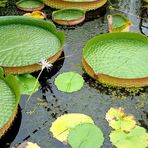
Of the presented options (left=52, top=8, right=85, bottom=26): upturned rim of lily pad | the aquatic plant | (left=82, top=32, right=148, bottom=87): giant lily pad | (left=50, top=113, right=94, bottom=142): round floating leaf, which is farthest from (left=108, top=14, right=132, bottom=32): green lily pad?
(left=50, top=113, right=94, bottom=142): round floating leaf

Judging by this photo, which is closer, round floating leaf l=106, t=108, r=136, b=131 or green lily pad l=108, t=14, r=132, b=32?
round floating leaf l=106, t=108, r=136, b=131

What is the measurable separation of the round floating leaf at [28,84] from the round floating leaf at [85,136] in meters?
0.51

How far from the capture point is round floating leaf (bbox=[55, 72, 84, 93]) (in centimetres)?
251

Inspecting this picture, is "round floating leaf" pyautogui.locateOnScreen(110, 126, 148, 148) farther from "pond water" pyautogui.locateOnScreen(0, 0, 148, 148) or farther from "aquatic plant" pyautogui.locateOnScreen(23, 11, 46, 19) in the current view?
"aquatic plant" pyautogui.locateOnScreen(23, 11, 46, 19)

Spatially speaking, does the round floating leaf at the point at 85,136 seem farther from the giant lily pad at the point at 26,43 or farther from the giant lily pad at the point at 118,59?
the giant lily pad at the point at 26,43

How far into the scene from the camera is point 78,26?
3.33 m

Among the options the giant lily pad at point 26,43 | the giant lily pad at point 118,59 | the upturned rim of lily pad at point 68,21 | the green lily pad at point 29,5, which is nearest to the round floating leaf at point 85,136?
the giant lily pad at point 118,59

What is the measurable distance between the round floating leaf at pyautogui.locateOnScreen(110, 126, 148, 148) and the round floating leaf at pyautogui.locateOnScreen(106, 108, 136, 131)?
0.04 meters

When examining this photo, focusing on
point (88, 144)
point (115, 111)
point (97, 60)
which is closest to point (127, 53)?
point (97, 60)

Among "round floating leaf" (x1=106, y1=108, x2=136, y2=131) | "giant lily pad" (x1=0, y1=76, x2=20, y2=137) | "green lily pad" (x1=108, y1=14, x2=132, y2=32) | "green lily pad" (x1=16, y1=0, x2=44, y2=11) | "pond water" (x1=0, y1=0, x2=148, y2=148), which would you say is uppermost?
"green lily pad" (x1=108, y1=14, x2=132, y2=32)

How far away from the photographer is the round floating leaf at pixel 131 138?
2.06 meters

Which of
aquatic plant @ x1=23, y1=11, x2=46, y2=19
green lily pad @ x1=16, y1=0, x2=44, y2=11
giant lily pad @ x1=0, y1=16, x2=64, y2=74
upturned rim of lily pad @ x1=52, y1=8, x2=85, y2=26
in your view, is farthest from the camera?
green lily pad @ x1=16, y1=0, x2=44, y2=11

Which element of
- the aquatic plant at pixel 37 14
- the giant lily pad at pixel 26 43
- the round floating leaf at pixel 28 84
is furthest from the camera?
the aquatic plant at pixel 37 14

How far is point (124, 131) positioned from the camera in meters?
2.16
